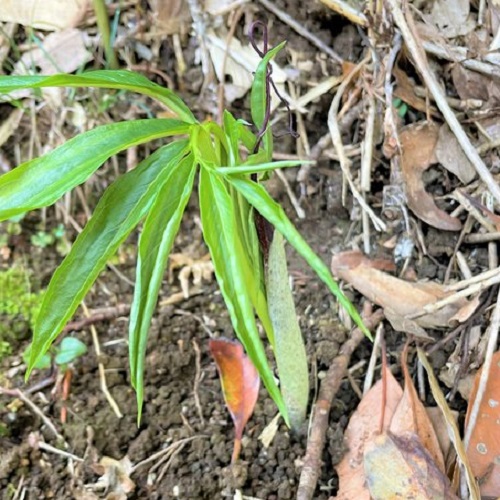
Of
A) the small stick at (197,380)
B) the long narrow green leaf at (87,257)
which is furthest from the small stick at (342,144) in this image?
the long narrow green leaf at (87,257)

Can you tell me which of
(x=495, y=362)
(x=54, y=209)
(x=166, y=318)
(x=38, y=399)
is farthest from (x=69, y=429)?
(x=495, y=362)

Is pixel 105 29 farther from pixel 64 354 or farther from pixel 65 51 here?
pixel 64 354

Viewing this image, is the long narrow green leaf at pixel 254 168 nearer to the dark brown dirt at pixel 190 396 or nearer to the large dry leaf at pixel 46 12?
the dark brown dirt at pixel 190 396

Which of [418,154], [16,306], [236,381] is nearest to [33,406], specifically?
[16,306]

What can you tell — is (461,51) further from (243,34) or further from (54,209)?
(54,209)

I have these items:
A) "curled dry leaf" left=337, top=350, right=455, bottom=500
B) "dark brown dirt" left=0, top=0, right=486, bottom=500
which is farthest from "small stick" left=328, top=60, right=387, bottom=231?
"curled dry leaf" left=337, top=350, right=455, bottom=500
